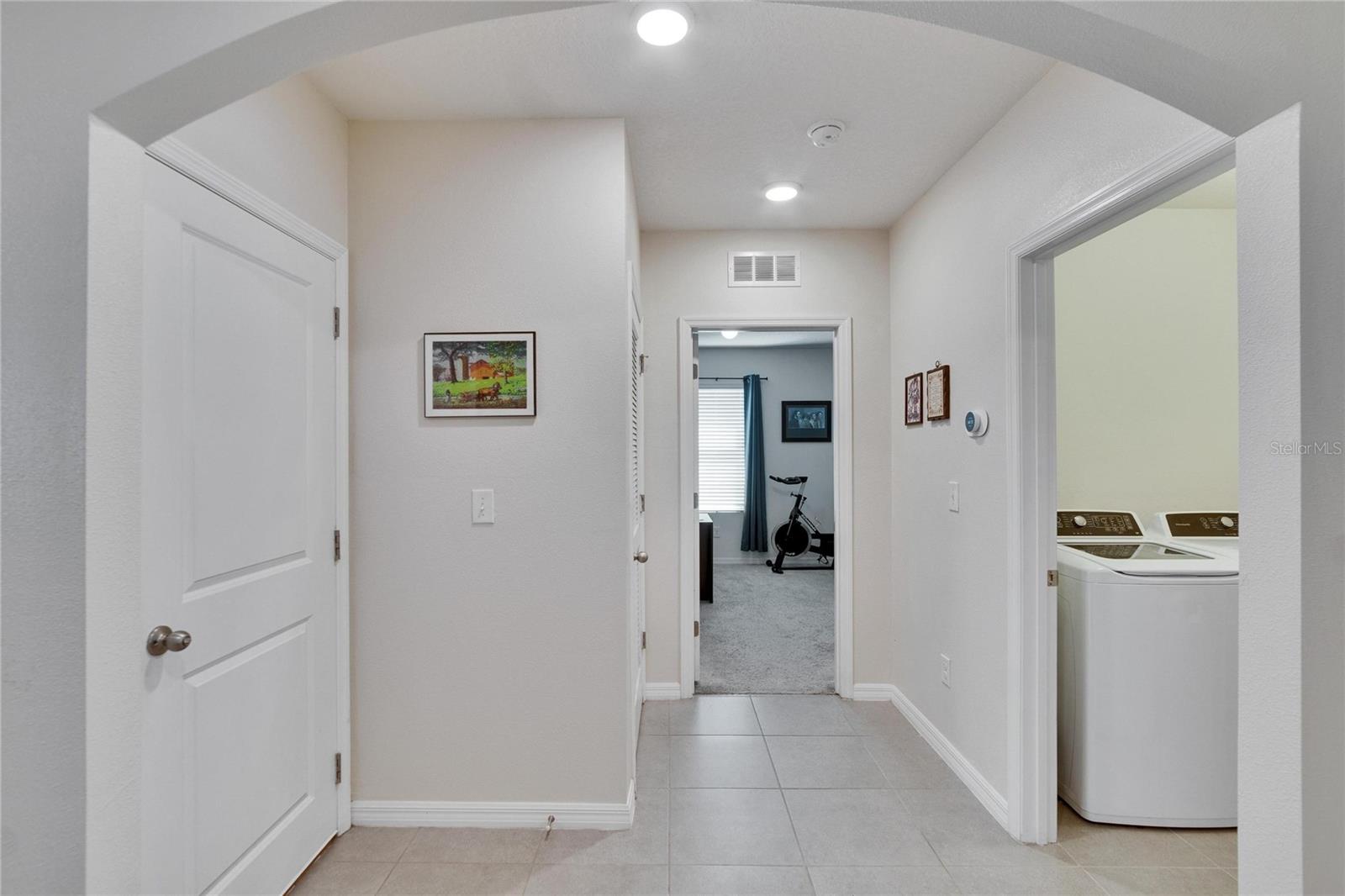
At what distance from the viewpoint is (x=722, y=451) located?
7.15 metres

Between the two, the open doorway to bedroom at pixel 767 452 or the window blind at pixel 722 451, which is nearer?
the open doorway to bedroom at pixel 767 452

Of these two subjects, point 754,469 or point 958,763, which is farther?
point 754,469

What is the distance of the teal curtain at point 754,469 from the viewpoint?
22.9 feet

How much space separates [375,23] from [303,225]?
3.49ft

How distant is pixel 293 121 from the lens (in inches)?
72.0

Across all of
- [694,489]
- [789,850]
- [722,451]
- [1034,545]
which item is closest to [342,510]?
[694,489]

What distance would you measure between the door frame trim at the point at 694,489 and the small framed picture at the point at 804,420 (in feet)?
12.4

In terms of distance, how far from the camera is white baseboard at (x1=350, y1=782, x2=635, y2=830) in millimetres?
2121

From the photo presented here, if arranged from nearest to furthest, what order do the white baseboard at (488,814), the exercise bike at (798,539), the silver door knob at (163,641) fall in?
the silver door knob at (163,641) → the white baseboard at (488,814) → the exercise bike at (798,539)

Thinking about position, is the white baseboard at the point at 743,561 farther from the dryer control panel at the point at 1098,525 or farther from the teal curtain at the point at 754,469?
the dryer control panel at the point at 1098,525

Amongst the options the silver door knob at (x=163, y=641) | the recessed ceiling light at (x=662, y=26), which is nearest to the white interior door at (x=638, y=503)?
the recessed ceiling light at (x=662, y=26)

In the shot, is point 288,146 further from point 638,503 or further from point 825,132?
point 638,503

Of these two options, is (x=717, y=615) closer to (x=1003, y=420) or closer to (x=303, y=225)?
(x=1003, y=420)

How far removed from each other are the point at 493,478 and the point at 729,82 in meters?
1.49
